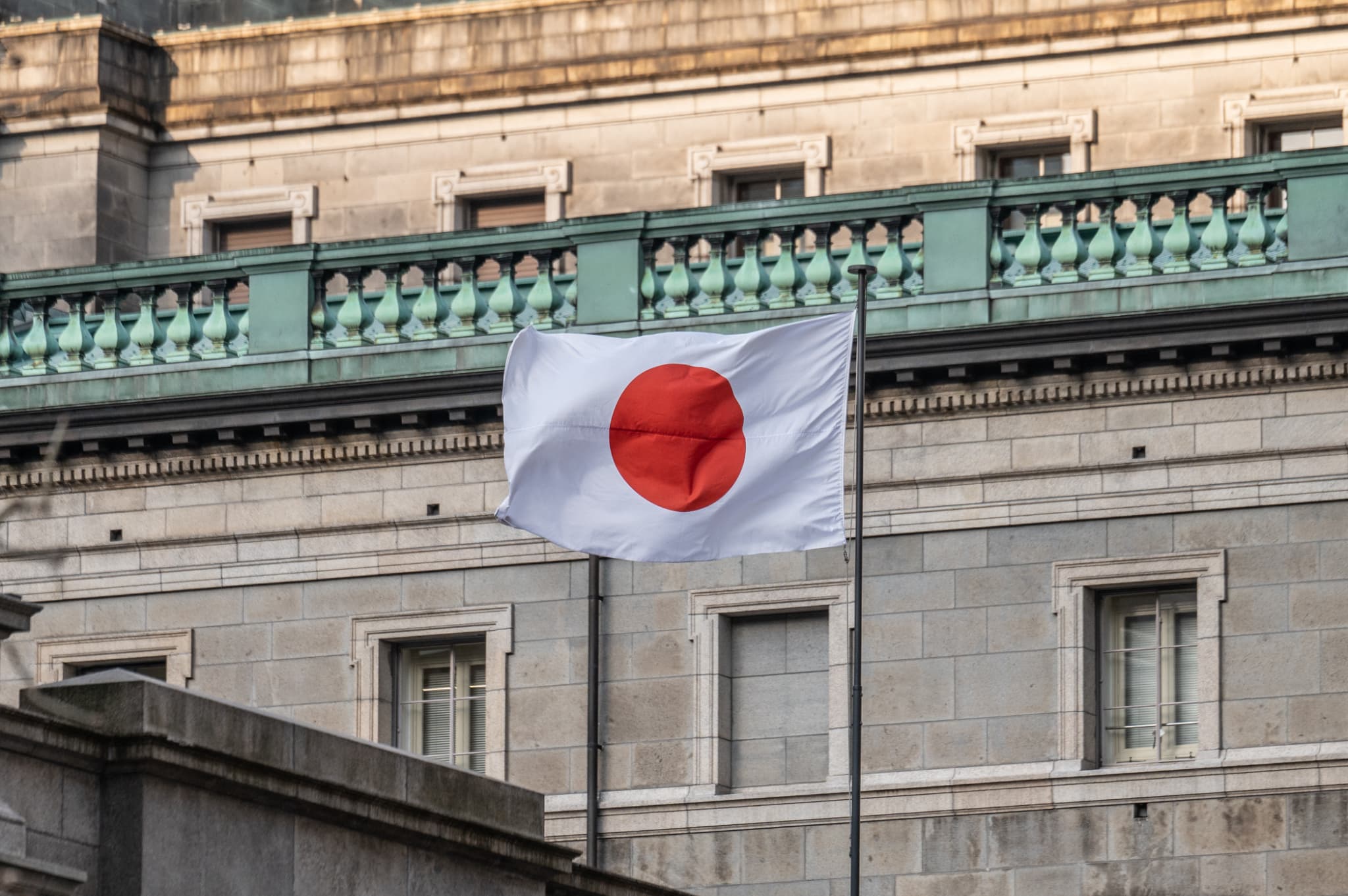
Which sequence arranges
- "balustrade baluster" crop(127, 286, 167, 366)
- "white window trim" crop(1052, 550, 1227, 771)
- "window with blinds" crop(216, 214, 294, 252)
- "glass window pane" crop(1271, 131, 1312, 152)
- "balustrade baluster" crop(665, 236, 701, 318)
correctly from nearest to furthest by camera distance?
"white window trim" crop(1052, 550, 1227, 771) < "balustrade baluster" crop(665, 236, 701, 318) < "balustrade baluster" crop(127, 286, 167, 366) < "glass window pane" crop(1271, 131, 1312, 152) < "window with blinds" crop(216, 214, 294, 252)

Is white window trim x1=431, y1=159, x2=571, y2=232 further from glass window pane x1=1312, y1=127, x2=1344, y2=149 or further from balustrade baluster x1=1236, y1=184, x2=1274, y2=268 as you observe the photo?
balustrade baluster x1=1236, y1=184, x2=1274, y2=268

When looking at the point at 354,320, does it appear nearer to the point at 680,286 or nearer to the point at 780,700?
the point at 680,286

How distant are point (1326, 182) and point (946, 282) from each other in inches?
133

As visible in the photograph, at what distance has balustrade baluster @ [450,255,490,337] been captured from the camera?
35.9 m

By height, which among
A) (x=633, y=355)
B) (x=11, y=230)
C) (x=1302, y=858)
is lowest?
(x=1302, y=858)

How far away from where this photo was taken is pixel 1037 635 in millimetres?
33406

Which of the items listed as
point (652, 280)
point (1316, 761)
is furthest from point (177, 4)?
point (1316, 761)

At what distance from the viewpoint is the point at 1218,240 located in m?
33.2

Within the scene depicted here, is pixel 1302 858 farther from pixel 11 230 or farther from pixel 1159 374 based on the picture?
pixel 11 230

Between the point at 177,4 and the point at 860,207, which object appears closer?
the point at 860,207

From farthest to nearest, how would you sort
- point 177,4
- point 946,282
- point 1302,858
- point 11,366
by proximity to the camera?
point 177,4
point 11,366
point 946,282
point 1302,858

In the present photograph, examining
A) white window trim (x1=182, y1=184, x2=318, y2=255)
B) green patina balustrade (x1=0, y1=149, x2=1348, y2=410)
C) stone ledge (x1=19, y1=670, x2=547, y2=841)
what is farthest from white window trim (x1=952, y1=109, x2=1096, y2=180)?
stone ledge (x1=19, y1=670, x2=547, y2=841)

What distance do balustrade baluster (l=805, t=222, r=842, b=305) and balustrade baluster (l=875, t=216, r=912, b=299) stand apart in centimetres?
44

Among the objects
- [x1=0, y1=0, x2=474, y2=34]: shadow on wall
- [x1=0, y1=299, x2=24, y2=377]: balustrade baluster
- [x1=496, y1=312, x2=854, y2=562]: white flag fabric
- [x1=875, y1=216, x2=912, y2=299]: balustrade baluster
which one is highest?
[x1=0, y1=0, x2=474, y2=34]: shadow on wall
